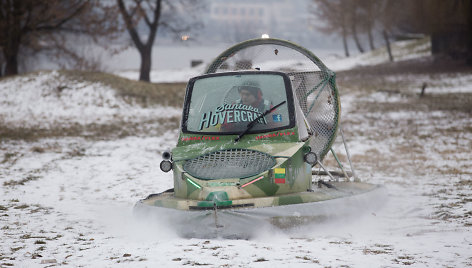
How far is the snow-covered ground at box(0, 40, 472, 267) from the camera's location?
5.67 m

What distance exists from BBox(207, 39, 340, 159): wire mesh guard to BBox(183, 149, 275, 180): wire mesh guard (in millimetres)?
2331

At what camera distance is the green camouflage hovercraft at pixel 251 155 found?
6199 mm

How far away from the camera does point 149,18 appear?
37594mm

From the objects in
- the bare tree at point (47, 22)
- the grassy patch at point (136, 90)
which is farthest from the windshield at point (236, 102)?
the bare tree at point (47, 22)

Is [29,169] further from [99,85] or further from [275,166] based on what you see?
[99,85]

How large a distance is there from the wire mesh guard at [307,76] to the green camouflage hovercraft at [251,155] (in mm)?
14

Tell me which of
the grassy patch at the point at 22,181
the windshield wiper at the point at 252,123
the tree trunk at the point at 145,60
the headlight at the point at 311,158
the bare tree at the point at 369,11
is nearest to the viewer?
the headlight at the point at 311,158

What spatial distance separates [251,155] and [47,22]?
85.2ft

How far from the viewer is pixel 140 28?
37375 mm

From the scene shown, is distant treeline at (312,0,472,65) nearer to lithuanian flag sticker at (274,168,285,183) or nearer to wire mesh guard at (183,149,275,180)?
wire mesh guard at (183,149,275,180)

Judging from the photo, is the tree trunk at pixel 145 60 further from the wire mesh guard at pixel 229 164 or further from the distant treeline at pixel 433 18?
the wire mesh guard at pixel 229 164

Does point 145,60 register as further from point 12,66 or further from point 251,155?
point 251,155

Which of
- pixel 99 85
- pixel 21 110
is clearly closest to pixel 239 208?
pixel 21 110

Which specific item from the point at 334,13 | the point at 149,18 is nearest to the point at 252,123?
the point at 149,18
